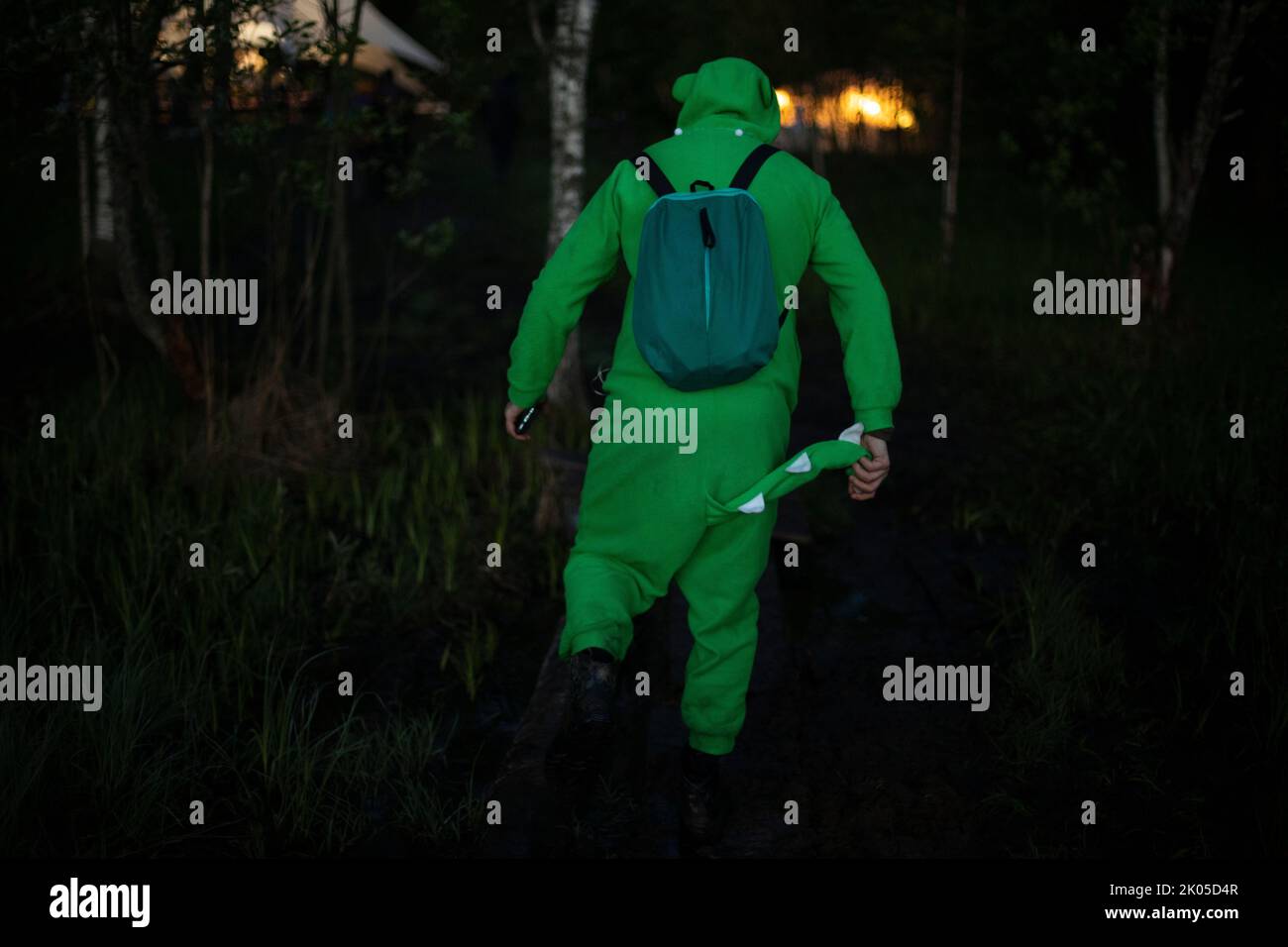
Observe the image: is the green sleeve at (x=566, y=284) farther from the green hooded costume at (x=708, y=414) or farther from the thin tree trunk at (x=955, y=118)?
the thin tree trunk at (x=955, y=118)

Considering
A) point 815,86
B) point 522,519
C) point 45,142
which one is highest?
point 815,86

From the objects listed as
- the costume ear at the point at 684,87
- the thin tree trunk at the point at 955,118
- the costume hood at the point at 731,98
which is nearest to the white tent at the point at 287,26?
the costume ear at the point at 684,87

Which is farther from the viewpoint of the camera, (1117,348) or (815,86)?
(815,86)

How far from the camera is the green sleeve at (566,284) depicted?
316 cm

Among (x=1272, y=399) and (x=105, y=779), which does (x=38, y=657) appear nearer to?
(x=105, y=779)

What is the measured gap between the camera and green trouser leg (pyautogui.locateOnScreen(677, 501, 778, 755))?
10.5ft

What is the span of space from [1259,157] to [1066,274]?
476 centimetres

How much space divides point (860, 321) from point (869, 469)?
1.25 ft

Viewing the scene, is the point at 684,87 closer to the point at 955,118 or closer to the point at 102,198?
the point at 102,198

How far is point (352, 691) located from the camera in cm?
427

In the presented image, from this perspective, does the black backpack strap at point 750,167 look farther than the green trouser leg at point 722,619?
No

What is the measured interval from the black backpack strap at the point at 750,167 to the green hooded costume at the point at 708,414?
2 cm
